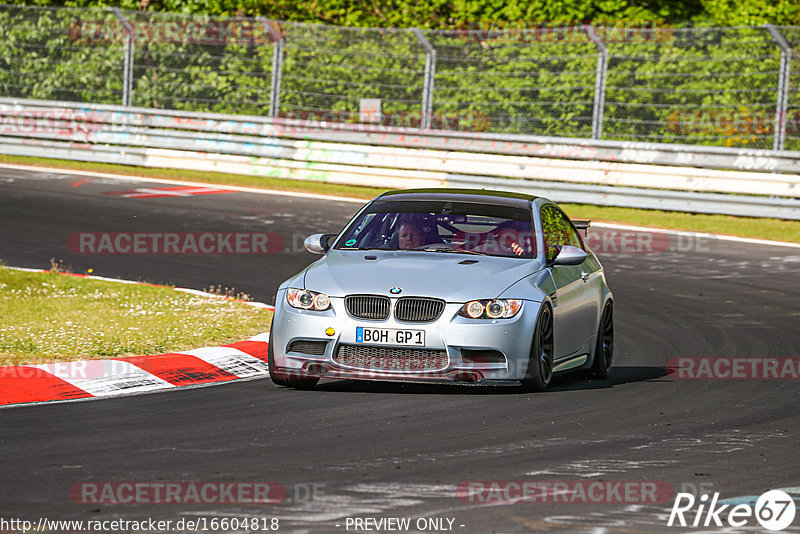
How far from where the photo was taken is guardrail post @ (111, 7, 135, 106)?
1007 inches

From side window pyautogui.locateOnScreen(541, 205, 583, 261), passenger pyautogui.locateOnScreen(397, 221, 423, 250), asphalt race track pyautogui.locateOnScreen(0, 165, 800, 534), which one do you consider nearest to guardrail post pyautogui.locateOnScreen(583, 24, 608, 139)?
asphalt race track pyautogui.locateOnScreen(0, 165, 800, 534)

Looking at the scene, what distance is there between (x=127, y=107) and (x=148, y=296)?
1282 cm

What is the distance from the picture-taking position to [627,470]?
23.0ft

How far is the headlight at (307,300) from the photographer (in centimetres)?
923

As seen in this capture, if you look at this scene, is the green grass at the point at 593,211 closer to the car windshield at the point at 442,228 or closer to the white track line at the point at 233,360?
the car windshield at the point at 442,228

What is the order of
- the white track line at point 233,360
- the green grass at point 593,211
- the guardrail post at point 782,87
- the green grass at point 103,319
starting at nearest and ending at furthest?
1. the white track line at point 233,360
2. the green grass at point 103,319
3. the green grass at point 593,211
4. the guardrail post at point 782,87

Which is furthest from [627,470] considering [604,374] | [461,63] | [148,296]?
[461,63]

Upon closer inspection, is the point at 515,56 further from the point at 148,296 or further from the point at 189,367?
the point at 189,367

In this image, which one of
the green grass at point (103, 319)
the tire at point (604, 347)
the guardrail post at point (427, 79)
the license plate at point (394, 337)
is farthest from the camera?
the guardrail post at point (427, 79)

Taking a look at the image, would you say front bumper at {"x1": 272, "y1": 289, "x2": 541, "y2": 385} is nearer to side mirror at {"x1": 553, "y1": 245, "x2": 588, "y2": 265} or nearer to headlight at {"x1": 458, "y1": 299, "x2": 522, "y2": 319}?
headlight at {"x1": 458, "y1": 299, "x2": 522, "y2": 319}

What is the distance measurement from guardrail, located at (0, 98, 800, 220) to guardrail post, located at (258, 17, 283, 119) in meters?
0.42

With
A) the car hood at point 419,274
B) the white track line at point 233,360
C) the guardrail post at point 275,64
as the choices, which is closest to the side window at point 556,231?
the car hood at point 419,274

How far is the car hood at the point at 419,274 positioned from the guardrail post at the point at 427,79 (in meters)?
13.8

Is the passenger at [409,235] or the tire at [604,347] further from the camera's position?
the tire at [604,347]
